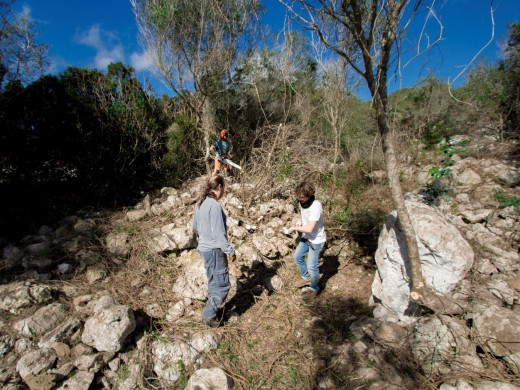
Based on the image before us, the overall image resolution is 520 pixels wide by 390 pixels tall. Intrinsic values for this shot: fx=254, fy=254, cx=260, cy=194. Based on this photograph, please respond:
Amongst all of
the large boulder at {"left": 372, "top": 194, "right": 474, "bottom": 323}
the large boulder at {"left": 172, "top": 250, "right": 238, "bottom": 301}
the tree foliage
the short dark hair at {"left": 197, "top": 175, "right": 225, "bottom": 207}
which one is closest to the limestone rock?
the large boulder at {"left": 172, "top": 250, "right": 238, "bottom": 301}

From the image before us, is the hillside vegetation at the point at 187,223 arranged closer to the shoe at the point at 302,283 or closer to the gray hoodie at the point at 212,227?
the shoe at the point at 302,283

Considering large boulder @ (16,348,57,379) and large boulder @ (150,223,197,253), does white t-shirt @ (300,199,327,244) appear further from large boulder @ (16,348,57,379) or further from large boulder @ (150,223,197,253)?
large boulder @ (16,348,57,379)

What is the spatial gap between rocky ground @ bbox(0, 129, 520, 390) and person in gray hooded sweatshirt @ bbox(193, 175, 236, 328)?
0.55 metres

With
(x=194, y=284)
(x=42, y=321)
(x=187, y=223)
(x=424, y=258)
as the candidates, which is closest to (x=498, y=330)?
(x=424, y=258)

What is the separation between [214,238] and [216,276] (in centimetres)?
44

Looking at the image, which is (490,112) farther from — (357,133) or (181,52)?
(181,52)

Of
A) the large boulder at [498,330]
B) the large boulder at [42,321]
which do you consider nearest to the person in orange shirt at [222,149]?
the large boulder at [42,321]

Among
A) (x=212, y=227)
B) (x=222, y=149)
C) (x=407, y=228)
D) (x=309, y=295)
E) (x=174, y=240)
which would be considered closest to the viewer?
(x=407, y=228)

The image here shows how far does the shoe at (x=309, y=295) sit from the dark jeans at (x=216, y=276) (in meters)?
1.28

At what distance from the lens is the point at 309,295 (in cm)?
356

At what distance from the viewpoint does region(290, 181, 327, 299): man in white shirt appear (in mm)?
2930

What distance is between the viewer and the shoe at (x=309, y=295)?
349 centimetres

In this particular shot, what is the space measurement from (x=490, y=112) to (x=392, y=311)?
29.8 ft

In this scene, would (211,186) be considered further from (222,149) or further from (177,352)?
(222,149)
